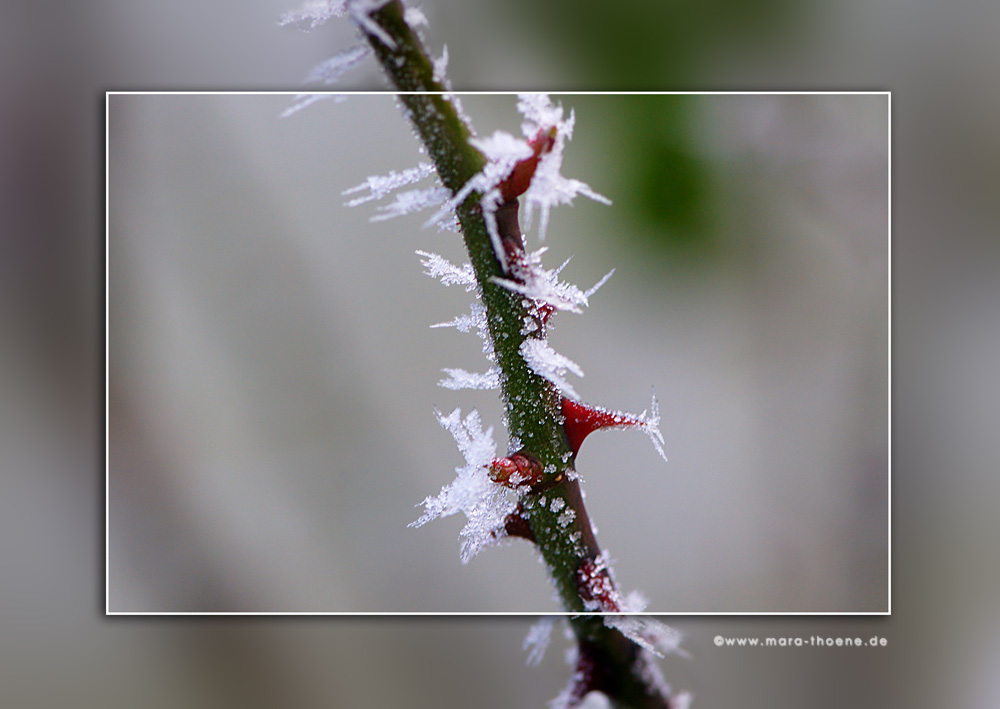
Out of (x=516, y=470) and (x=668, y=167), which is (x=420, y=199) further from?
(x=668, y=167)

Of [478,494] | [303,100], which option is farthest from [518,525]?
[303,100]

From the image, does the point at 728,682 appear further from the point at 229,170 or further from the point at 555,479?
the point at 229,170

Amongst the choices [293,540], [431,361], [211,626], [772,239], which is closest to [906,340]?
[772,239]

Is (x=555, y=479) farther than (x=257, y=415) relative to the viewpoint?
No

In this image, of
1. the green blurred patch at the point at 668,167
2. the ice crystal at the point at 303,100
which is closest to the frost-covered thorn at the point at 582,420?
the green blurred patch at the point at 668,167

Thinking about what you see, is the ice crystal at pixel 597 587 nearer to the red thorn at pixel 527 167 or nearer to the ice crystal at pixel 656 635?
the ice crystal at pixel 656 635
